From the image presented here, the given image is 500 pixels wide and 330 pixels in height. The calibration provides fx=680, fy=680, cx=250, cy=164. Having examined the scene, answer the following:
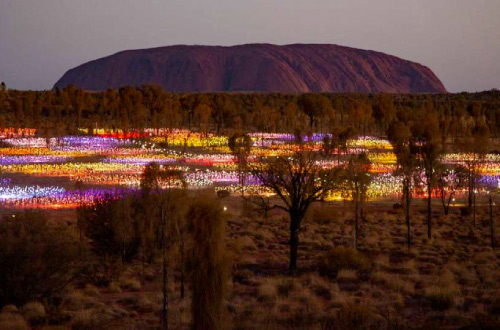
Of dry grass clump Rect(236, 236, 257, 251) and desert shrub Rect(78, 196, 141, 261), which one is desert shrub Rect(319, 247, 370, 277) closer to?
dry grass clump Rect(236, 236, 257, 251)

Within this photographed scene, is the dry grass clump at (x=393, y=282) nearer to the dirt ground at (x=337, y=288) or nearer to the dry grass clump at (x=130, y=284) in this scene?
the dirt ground at (x=337, y=288)

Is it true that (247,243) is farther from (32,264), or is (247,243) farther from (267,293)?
(32,264)

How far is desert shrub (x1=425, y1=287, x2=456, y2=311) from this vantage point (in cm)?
1552

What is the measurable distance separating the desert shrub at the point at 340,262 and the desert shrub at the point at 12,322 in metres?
9.68

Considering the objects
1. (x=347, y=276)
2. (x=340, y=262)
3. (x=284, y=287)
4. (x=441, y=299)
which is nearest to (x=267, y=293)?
(x=284, y=287)

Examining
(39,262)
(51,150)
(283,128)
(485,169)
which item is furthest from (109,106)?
(39,262)

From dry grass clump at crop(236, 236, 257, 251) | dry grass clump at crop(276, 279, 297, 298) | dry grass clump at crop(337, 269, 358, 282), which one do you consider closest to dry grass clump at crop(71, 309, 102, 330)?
dry grass clump at crop(276, 279, 297, 298)

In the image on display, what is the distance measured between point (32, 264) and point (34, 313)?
1.83m

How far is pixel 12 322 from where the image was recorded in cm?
1356

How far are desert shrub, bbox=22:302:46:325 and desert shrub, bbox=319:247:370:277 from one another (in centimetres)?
895

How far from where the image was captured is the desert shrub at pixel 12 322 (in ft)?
43.2

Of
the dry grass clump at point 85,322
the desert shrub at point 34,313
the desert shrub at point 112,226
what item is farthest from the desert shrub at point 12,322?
the desert shrub at point 112,226

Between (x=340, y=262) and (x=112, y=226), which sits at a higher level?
(x=112, y=226)

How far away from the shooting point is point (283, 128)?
347 feet
